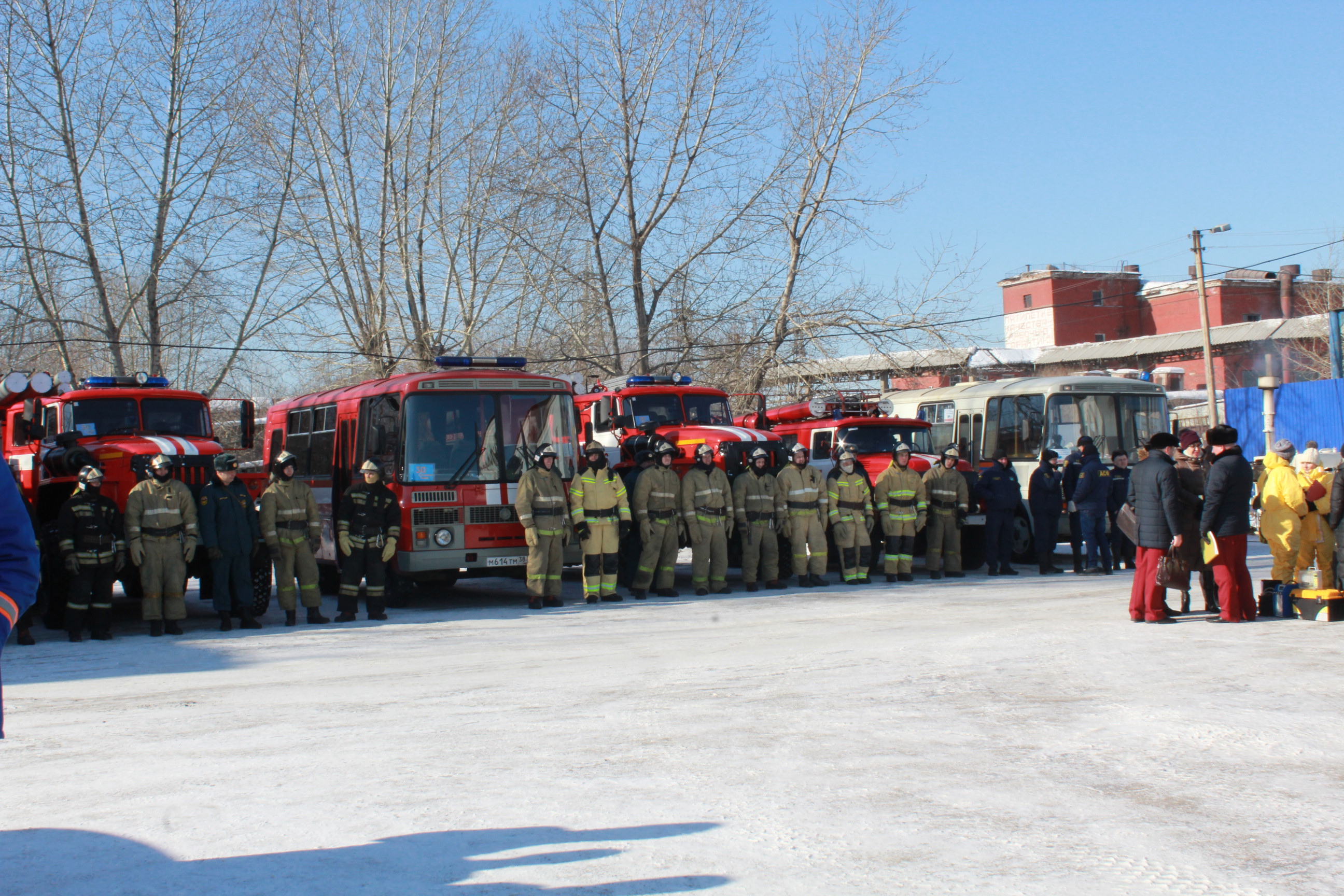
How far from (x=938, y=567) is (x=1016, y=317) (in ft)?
203

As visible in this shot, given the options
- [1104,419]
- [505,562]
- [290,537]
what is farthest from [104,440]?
[1104,419]

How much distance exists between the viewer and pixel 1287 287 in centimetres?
6406

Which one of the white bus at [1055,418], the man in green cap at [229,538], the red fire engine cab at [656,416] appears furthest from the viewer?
the white bus at [1055,418]

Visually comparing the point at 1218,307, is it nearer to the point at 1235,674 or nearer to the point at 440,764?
the point at 1235,674

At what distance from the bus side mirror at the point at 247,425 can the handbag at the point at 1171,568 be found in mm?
10989

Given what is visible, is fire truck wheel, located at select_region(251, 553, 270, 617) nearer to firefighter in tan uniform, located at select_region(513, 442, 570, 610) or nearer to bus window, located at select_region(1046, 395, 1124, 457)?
firefighter in tan uniform, located at select_region(513, 442, 570, 610)

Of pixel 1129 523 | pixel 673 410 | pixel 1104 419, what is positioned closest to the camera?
pixel 1129 523

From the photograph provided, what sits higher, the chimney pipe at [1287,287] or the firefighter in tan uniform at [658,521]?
the chimney pipe at [1287,287]

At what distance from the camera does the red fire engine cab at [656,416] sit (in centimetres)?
1672

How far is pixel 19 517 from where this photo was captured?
11.0 feet

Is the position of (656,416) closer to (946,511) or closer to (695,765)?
(946,511)

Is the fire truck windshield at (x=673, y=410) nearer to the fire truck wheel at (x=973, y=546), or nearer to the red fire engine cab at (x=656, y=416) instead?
the red fire engine cab at (x=656, y=416)

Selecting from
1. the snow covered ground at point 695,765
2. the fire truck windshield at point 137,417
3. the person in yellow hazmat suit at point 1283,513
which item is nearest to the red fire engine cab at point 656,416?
the fire truck windshield at point 137,417

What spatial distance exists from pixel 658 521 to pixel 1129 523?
5.52 metres
